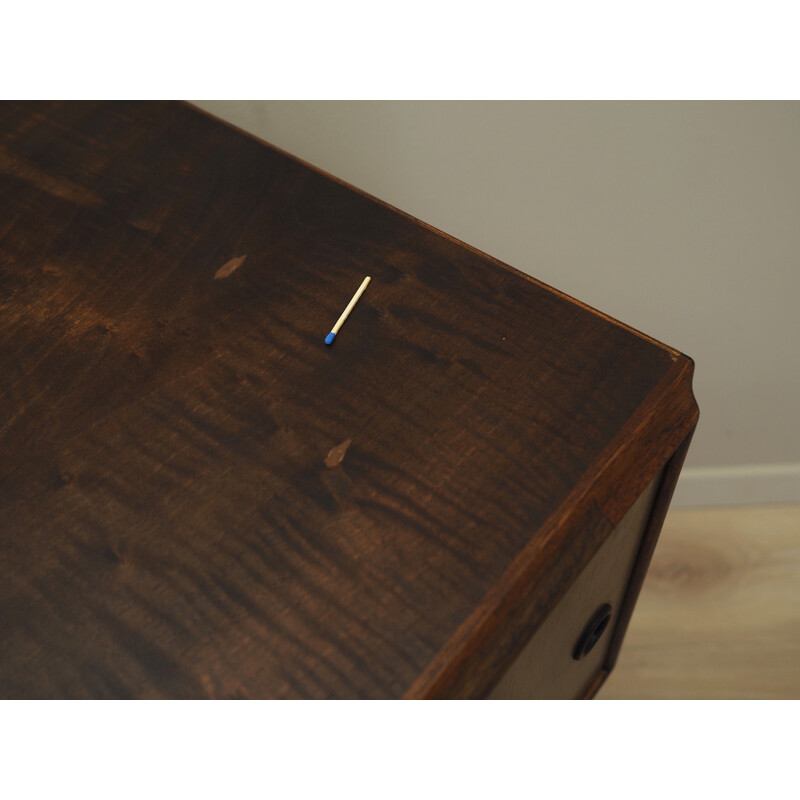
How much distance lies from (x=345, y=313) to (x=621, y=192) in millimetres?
442

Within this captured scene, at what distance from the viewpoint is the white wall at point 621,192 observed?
807 mm

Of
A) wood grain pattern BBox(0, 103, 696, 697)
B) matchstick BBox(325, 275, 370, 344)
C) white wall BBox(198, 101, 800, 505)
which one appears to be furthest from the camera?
white wall BBox(198, 101, 800, 505)

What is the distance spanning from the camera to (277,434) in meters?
0.49

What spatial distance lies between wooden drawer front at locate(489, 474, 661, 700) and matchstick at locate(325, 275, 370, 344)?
0.63 feet

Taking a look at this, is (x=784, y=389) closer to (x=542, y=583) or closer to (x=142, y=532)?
(x=542, y=583)

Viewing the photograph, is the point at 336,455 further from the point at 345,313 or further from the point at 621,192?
the point at 621,192

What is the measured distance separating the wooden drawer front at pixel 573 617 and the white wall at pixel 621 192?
40 centimetres

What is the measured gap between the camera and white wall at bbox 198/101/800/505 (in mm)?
807

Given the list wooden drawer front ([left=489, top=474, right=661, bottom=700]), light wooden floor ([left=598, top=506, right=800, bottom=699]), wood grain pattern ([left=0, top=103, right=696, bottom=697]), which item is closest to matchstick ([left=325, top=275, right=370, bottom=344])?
wood grain pattern ([left=0, top=103, right=696, bottom=697])

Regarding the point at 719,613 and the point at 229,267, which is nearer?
the point at 229,267

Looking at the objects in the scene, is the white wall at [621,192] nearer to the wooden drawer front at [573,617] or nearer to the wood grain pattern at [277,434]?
the wood grain pattern at [277,434]

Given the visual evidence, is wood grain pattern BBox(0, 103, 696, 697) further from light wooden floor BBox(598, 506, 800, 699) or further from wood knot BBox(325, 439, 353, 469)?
light wooden floor BBox(598, 506, 800, 699)

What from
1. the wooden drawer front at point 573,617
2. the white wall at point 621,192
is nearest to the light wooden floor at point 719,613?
the white wall at point 621,192

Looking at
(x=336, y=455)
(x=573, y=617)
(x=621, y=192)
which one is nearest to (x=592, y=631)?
(x=573, y=617)
